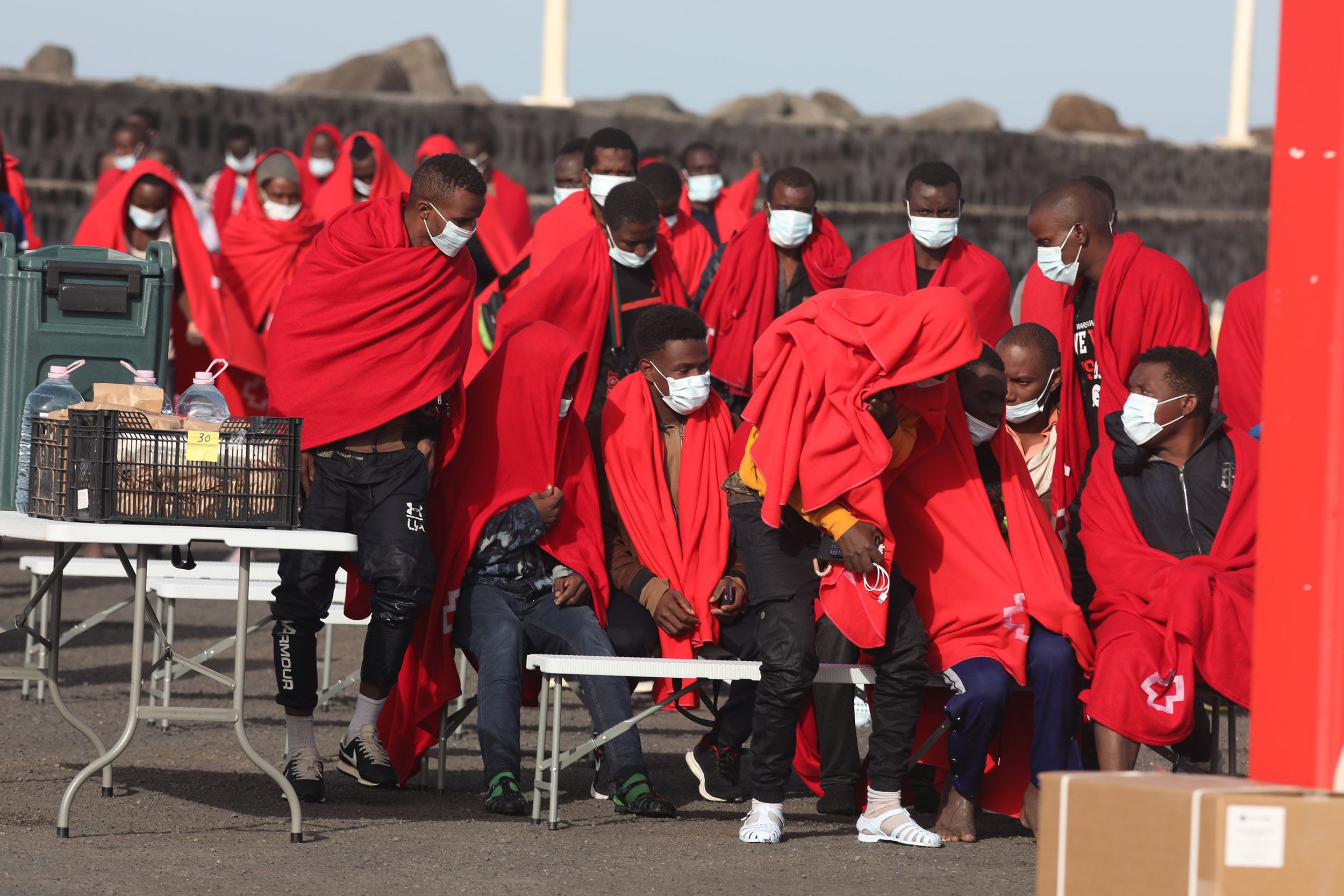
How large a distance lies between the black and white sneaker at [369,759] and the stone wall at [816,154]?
926 cm

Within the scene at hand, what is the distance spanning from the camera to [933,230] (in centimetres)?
704

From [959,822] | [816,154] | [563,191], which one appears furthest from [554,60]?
[959,822]

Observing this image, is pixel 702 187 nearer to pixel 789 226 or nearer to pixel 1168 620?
pixel 789 226

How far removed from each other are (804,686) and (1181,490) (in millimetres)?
1261

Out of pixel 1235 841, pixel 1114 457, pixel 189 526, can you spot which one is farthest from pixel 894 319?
pixel 1235 841

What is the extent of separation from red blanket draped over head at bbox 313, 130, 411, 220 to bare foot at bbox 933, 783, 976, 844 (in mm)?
7243

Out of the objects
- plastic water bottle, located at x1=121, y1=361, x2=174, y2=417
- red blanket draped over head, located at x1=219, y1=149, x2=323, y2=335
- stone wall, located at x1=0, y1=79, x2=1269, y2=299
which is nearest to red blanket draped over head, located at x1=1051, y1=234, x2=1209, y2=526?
plastic water bottle, located at x1=121, y1=361, x2=174, y2=417

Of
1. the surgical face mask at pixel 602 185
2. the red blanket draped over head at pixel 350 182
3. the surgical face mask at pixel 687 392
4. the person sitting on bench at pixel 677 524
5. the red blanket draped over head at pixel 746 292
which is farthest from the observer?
the red blanket draped over head at pixel 350 182

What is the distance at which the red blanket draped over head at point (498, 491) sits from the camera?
564 centimetres

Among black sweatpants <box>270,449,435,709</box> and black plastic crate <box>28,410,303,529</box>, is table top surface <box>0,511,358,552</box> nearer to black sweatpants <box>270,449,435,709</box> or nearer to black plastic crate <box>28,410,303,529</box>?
black plastic crate <box>28,410,303,529</box>

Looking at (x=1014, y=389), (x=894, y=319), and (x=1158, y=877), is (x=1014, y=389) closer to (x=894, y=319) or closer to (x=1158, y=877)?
(x=894, y=319)

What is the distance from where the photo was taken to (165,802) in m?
5.35

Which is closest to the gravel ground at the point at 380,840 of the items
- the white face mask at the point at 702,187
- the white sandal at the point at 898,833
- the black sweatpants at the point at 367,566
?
the white sandal at the point at 898,833

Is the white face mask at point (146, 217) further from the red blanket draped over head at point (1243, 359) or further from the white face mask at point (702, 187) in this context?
the red blanket draped over head at point (1243, 359)
